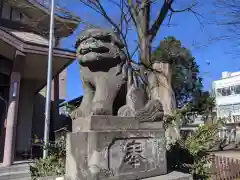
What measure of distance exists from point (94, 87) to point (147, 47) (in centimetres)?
410

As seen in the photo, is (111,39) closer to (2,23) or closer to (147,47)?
(147,47)

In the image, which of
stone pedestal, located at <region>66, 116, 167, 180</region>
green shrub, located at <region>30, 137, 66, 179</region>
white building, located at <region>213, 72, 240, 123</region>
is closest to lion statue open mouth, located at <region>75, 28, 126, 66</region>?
stone pedestal, located at <region>66, 116, 167, 180</region>

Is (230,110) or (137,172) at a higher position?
(230,110)

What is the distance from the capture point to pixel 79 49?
334 cm

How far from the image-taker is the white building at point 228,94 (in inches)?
1243

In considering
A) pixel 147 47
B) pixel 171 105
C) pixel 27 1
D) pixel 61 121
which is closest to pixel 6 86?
pixel 61 121

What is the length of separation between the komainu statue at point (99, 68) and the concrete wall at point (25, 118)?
797 cm

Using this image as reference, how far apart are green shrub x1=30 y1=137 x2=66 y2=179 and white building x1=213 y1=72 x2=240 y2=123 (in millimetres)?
29644

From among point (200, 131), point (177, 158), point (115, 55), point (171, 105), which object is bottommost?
point (177, 158)

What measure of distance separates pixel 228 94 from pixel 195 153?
31.3m

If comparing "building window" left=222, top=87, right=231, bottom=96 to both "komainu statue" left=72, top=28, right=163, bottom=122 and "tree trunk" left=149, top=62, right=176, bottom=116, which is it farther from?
"komainu statue" left=72, top=28, right=163, bottom=122

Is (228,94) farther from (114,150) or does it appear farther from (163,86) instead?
(114,150)

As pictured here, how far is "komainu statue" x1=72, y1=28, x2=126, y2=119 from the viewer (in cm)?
321

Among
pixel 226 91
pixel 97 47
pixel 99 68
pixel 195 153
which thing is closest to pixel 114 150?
pixel 99 68
